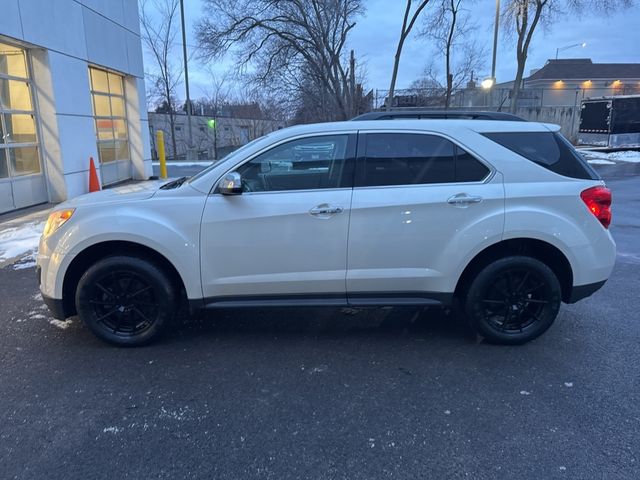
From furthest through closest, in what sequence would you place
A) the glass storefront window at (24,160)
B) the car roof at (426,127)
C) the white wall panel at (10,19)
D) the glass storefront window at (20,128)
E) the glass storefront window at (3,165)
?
the glass storefront window at (24,160), the glass storefront window at (20,128), the glass storefront window at (3,165), the white wall panel at (10,19), the car roof at (426,127)

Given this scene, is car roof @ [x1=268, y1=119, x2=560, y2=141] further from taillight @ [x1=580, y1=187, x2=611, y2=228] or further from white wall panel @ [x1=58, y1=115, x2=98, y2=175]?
white wall panel @ [x1=58, y1=115, x2=98, y2=175]

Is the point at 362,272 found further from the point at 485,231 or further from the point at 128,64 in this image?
the point at 128,64

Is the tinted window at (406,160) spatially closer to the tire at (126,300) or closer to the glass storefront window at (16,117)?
the tire at (126,300)

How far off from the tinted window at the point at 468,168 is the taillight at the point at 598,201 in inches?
30.6

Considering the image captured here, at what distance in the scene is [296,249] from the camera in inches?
145

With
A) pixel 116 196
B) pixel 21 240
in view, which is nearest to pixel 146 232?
pixel 116 196

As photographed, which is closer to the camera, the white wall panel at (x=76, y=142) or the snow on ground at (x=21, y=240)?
the snow on ground at (x=21, y=240)

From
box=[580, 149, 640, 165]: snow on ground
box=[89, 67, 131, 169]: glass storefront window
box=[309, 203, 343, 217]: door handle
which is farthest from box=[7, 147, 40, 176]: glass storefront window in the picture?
box=[580, 149, 640, 165]: snow on ground

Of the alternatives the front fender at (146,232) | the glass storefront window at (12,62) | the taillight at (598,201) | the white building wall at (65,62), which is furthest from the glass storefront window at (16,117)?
the taillight at (598,201)

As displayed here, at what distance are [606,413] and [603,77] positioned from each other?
198ft

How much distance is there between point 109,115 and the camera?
13547 mm

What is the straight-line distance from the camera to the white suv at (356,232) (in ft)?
12.0

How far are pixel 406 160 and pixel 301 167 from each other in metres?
0.83

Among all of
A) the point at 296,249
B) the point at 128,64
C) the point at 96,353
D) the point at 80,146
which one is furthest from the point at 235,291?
the point at 128,64
